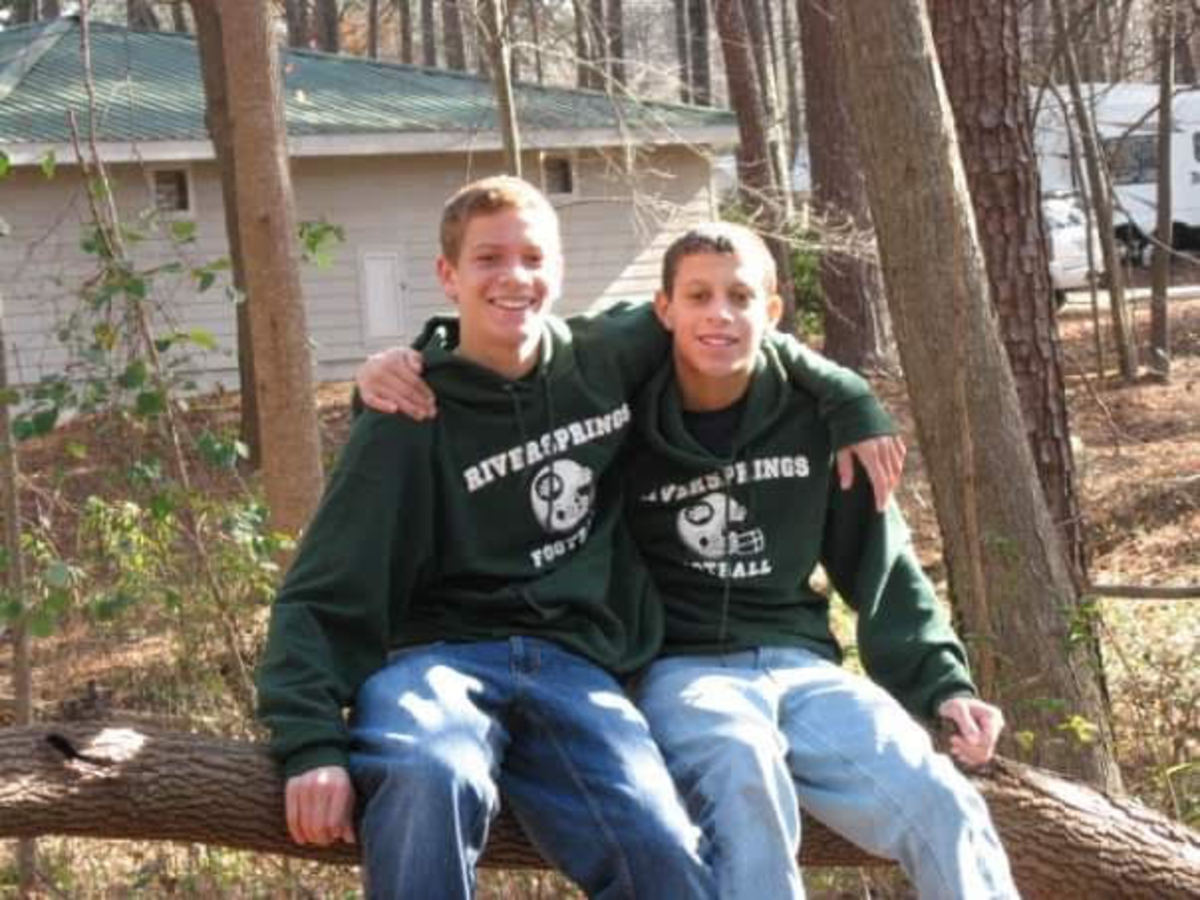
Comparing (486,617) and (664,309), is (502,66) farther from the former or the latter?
(486,617)

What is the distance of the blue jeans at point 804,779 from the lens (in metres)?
3.47

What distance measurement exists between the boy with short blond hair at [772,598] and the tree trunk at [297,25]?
1308 inches

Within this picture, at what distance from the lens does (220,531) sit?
7172 millimetres

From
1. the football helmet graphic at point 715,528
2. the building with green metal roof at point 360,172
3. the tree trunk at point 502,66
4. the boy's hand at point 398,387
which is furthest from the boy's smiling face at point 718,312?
the building with green metal roof at point 360,172

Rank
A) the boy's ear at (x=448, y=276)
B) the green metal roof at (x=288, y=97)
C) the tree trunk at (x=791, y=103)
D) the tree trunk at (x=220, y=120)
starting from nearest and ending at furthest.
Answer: the boy's ear at (x=448, y=276) < the tree trunk at (x=220, y=120) < the green metal roof at (x=288, y=97) < the tree trunk at (x=791, y=103)

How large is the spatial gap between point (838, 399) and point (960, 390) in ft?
5.38

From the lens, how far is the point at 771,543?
402cm

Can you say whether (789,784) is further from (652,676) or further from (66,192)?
(66,192)

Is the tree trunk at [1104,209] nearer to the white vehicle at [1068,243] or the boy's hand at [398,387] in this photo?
the white vehicle at [1068,243]

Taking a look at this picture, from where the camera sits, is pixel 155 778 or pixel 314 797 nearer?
pixel 314 797

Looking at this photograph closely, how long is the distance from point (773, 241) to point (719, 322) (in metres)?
14.5

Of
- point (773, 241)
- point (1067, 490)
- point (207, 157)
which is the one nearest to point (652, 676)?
point (1067, 490)

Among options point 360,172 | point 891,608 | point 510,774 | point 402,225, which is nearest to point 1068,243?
point 402,225

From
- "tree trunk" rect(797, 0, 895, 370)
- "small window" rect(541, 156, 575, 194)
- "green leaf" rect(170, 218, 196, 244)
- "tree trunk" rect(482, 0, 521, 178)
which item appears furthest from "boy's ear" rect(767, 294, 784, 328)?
"small window" rect(541, 156, 575, 194)
